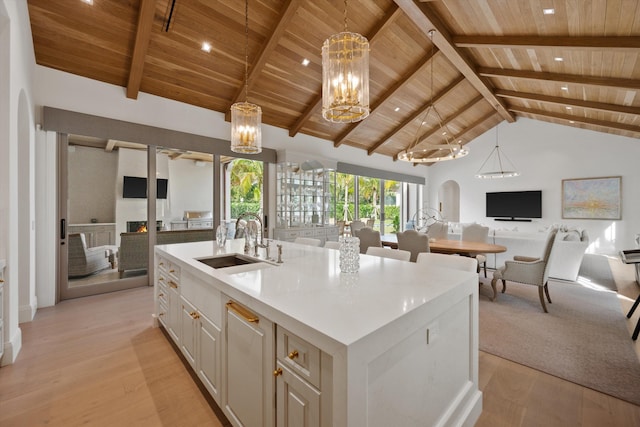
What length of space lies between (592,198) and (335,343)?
965 cm

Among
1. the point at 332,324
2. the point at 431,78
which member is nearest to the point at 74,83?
the point at 332,324

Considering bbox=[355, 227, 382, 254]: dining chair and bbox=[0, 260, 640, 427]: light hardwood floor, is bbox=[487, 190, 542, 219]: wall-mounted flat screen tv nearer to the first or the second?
bbox=[355, 227, 382, 254]: dining chair

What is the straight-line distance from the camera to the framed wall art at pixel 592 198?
7023mm

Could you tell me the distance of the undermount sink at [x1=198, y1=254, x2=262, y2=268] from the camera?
7.54ft

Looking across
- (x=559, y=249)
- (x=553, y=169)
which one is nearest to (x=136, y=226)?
(x=559, y=249)

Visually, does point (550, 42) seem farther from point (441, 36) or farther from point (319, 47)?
point (319, 47)

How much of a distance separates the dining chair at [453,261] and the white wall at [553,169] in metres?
7.88

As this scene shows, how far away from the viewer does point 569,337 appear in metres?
2.73

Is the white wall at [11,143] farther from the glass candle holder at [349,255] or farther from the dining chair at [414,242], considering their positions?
the dining chair at [414,242]

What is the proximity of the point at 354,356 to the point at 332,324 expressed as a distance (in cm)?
13

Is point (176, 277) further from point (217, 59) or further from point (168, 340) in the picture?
point (217, 59)

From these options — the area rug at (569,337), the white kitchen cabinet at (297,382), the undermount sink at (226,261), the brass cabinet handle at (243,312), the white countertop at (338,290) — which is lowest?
the area rug at (569,337)

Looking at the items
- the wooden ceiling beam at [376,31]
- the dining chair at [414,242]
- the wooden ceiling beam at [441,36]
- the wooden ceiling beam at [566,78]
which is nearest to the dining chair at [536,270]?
the dining chair at [414,242]

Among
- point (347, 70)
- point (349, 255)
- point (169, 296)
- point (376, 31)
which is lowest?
point (169, 296)
